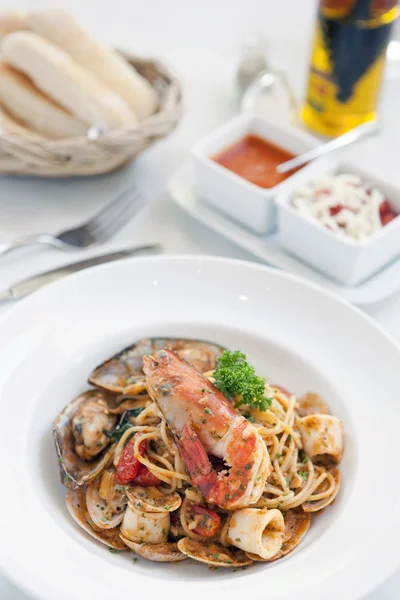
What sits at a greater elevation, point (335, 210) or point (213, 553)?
point (335, 210)

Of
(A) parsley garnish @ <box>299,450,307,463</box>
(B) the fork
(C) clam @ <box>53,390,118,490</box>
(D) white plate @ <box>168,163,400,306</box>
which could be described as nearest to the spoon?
(D) white plate @ <box>168,163,400,306</box>

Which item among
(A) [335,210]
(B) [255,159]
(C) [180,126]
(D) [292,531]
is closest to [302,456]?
(D) [292,531]

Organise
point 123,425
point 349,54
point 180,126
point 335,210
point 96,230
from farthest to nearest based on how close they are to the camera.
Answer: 1. point 180,126
2. point 349,54
3. point 96,230
4. point 335,210
5. point 123,425

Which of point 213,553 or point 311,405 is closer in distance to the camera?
point 213,553

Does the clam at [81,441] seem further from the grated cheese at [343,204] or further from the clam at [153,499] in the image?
the grated cheese at [343,204]

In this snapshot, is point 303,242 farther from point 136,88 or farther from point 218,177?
point 136,88

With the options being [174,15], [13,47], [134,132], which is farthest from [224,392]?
[174,15]

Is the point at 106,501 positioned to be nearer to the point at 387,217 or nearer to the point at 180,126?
the point at 387,217

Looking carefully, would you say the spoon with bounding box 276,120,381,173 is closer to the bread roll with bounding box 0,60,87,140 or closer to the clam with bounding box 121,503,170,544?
the bread roll with bounding box 0,60,87,140
